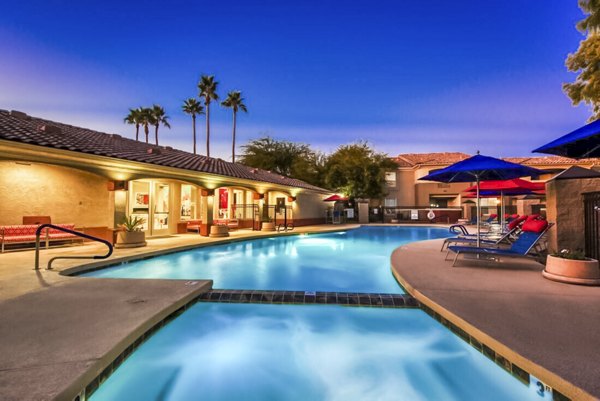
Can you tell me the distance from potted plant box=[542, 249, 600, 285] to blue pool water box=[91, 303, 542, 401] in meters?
2.75

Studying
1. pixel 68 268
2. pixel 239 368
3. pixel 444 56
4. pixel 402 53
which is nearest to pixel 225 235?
pixel 68 268

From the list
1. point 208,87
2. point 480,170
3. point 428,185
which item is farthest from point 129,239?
point 428,185

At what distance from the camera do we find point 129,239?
1076 cm

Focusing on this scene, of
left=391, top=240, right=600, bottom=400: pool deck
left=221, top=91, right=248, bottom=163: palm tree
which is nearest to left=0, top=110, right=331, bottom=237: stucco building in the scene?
left=391, top=240, right=600, bottom=400: pool deck

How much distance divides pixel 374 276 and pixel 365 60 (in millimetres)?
18022

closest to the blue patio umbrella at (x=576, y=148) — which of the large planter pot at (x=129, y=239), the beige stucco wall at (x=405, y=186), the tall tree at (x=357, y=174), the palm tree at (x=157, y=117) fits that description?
the large planter pot at (x=129, y=239)

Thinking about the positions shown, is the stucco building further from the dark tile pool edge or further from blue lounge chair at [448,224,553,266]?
blue lounge chair at [448,224,553,266]

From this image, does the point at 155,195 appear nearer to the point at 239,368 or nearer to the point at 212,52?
the point at 212,52

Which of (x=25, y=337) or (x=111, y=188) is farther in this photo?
(x=111, y=188)

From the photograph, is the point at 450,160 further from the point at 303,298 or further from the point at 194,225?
the point at 303,298

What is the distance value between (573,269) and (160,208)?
1595cm

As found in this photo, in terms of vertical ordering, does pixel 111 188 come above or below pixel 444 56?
below

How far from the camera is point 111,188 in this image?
37.7 ft

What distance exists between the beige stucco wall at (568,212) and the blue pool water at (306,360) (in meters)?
4.30
